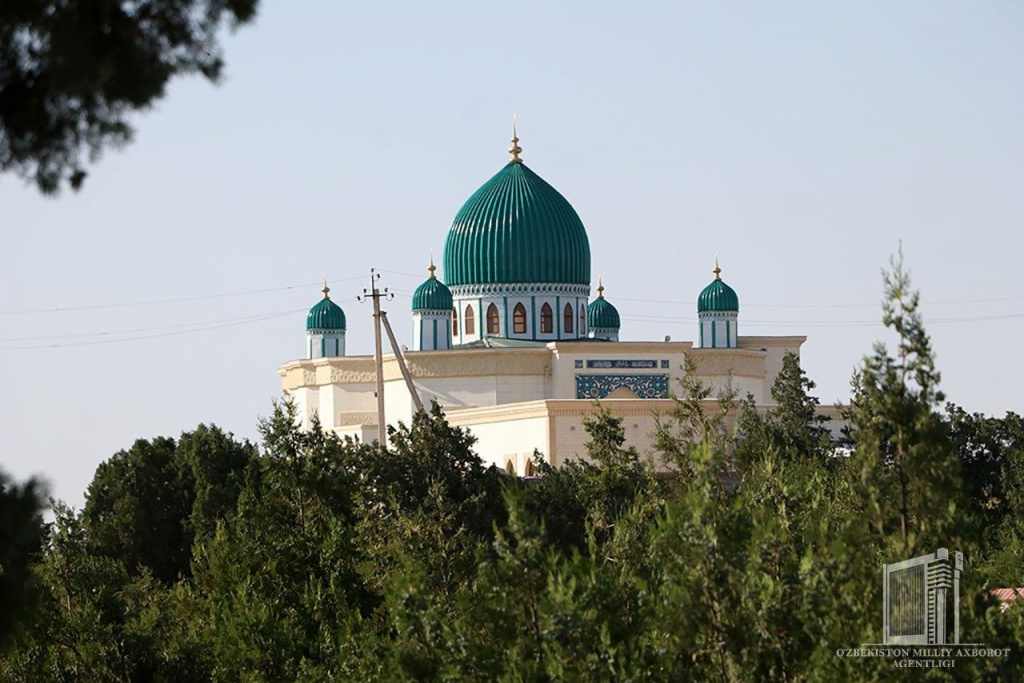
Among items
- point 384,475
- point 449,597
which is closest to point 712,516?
point 449,597

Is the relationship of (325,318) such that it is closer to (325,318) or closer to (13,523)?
(325,318)

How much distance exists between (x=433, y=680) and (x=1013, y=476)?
21425 millimetres

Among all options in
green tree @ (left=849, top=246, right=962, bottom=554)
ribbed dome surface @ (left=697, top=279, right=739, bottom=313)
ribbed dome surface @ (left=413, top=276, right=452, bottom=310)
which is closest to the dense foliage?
green tree @ (left=849, top=246, right=962, bottom=554)

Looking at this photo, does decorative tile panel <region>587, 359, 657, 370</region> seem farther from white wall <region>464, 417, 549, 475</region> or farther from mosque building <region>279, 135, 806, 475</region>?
white wall <region>464, 417, 549, 475</region>

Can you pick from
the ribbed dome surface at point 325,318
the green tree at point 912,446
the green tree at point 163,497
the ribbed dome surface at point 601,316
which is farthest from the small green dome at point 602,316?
the green tree at point 912,446

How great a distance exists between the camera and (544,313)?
41562 mm

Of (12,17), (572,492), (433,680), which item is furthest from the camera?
(572,492)

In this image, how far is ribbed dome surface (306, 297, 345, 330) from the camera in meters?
44.2

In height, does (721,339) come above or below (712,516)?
above

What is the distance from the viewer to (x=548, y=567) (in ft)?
41.0

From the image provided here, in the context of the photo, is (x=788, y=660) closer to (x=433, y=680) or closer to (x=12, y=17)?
(x=433, y=680)

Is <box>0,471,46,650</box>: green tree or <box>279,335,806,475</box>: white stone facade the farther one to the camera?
<box>279,335,806,475</box>: white stone facade

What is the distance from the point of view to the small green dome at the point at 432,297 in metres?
40.7

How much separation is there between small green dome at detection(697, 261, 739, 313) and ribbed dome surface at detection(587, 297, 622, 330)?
2.30 m
